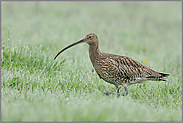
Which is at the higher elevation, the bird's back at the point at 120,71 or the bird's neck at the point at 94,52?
the bird's neck at the point at 94,52

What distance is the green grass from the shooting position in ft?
12.3

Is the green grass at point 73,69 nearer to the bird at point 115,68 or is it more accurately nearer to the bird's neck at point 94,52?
the bird at point 115,68

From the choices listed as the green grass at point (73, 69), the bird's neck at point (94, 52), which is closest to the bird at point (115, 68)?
the bird's neck at point (94, 52)

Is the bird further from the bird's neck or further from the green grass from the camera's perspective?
the green grass

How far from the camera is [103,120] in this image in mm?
3629

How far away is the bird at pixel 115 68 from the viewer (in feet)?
17.1

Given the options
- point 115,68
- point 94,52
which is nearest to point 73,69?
point 94,52

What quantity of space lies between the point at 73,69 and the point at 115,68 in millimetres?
1299

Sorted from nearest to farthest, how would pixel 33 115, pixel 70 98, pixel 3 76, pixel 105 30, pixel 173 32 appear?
pixel 33 115 < pixel 70 98 < pixel 3 76 < pixel 105 30 < pixel 173 32

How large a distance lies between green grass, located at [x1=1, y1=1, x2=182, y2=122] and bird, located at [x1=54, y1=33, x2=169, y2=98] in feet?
0.89

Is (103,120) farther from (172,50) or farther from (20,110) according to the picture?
(172,50)

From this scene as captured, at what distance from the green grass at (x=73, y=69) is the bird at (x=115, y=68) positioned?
0.89 ft

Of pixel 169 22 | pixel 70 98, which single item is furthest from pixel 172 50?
pixel 70 98

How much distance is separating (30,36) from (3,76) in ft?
14.7
